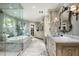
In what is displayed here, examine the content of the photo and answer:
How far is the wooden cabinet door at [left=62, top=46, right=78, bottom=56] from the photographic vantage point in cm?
214

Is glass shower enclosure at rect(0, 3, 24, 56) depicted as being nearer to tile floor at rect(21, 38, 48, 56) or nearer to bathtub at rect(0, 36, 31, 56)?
bathtub at rect(0, 36, 31, 56)

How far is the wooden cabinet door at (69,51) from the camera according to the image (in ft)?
7.02

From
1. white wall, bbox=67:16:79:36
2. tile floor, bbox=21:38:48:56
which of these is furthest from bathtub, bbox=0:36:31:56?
white wall, bbox=67:16:79:36

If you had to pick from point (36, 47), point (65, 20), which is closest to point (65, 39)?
point (65, 20)

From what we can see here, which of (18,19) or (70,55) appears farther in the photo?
(18,19)

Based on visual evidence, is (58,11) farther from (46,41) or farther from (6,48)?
(6,48)

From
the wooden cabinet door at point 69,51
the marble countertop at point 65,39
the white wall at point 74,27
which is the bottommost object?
the wooden cabinet door at point 69,51

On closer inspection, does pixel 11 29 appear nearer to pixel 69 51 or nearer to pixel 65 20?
pixel 65 20

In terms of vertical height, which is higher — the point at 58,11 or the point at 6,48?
the point at 58,11

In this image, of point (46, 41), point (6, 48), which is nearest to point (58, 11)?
point (46, 41)

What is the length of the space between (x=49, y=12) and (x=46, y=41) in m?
0.64

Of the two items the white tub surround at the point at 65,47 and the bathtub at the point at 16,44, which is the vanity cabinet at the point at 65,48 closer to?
the white tub surround at the point at 65,47

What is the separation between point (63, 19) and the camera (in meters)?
2.62

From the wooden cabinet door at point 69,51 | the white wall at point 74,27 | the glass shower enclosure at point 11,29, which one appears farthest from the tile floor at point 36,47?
the white wall at point 74,27
